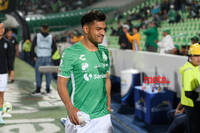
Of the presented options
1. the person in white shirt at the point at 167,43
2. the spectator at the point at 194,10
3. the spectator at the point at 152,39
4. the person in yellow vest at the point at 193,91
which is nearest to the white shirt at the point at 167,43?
the person in white shirt at the point at 167,43

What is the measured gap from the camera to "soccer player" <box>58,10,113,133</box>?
120 inches

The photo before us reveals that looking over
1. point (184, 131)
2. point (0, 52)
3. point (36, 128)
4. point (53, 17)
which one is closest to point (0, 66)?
point (0, 52)

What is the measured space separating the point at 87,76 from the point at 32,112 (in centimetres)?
552

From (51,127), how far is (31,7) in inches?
1785

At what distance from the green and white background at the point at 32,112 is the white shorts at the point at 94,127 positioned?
3.55 m

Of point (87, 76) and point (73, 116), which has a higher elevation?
point (87, 76)

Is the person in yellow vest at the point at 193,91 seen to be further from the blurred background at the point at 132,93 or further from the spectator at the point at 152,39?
the spectator at the point at 152,39

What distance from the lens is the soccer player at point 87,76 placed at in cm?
305

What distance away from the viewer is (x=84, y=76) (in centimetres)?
309

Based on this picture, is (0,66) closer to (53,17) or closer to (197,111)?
(197,111)

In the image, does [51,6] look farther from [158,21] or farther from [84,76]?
[84,76]

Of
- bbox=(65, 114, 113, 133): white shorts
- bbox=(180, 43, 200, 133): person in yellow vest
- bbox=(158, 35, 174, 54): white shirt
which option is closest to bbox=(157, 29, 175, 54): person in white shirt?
bbox=(158, 35, 174, 54): white shirt

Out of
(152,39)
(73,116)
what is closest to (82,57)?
(73,116)

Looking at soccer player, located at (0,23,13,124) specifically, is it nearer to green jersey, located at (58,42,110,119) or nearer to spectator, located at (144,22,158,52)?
green jersey, located at (58,42,110,119)
